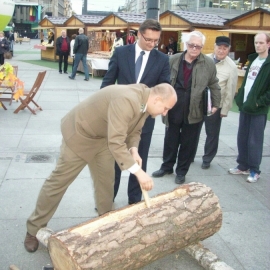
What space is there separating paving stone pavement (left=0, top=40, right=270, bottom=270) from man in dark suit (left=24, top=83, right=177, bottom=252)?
1.60 ft

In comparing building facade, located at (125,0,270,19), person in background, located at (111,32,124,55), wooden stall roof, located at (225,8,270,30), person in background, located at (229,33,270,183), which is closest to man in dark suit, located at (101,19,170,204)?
person in background, located at (229,33,270,183)

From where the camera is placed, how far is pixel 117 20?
1947 cm

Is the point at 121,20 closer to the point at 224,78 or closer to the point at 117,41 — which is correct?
the point at 117,41

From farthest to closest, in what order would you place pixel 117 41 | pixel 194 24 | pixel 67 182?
1. pixel 117 41
2. pixel 194 24
3. pixel 67 182

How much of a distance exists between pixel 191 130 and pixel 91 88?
866cm

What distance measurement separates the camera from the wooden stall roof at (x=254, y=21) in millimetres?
12789

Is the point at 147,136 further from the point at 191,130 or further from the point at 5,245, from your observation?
the point at 5,245

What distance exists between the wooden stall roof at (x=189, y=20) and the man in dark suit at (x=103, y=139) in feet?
42.3

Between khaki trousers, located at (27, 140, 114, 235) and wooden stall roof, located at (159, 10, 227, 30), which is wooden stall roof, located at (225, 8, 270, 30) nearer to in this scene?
wooden stall roof, located at (159, 10, 227, 30)

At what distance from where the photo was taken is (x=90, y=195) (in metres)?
4.71

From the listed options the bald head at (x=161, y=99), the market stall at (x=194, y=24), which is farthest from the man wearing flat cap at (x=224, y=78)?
the market stall at (x=194, y=24)

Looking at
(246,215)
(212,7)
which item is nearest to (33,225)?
(246,215)

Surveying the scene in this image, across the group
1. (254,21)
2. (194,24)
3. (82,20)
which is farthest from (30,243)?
(82,20)

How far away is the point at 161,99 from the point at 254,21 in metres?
11.3
